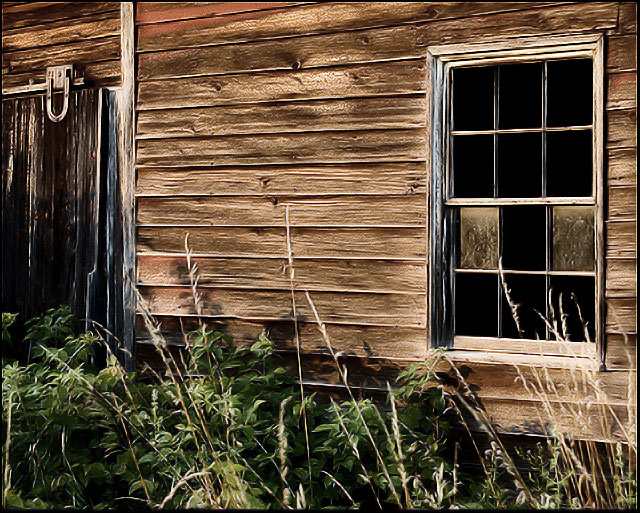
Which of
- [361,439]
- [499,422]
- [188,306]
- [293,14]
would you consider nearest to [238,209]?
[188,306]

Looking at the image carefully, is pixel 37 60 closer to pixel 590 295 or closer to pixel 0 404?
pixel 0 404

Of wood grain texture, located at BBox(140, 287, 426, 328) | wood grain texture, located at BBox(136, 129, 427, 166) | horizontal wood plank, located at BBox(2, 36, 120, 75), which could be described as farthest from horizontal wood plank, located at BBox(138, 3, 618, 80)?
wood grain texture, located at BBox(140, 287, 426, 328)

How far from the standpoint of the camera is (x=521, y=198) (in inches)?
174

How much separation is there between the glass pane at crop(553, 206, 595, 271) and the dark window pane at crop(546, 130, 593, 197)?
85 centimetres

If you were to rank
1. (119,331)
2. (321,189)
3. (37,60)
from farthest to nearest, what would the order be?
(37,60), (119,331), (321,189)

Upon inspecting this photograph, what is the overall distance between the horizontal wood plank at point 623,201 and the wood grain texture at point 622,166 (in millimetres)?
33

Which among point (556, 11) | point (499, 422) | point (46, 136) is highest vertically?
point (556, 11)

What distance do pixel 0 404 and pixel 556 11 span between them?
3855 millimetres

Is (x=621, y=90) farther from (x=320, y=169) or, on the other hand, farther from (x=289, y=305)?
(x=289, y=305)

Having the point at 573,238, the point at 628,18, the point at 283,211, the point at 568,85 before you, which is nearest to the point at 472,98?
the point at 568,85

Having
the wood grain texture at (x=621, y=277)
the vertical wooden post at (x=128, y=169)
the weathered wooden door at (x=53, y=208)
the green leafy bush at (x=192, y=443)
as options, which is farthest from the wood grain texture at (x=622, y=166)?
the weathered wooden door at (x=53, y=208)

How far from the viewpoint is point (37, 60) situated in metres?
6.12

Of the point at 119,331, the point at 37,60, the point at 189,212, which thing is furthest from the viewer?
the point at 37,60

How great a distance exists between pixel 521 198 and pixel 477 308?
1153mm
